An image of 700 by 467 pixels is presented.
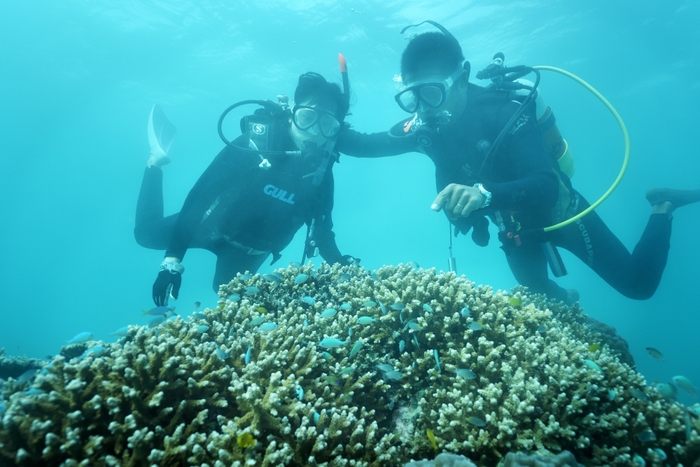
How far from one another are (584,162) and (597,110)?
22375 millimetres

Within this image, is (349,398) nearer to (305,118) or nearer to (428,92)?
(428,92)

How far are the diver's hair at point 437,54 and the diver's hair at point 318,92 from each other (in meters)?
1.86

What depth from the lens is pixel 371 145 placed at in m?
7.56

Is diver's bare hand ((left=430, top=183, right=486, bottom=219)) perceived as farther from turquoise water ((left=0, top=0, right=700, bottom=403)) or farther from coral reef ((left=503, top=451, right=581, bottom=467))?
turquoise water ((left=0, top=0, right=700, bottom=403))

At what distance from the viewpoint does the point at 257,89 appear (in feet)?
115

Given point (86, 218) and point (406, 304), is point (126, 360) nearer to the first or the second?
point (406, 304)

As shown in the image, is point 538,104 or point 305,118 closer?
point 538,104

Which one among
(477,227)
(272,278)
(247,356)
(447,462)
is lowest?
(447,462)

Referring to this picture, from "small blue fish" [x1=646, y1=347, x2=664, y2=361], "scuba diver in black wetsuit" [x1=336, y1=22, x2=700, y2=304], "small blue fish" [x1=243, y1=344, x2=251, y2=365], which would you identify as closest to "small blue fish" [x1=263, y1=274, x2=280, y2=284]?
"small blue fish" [x1=243, y1=344, x2=251, y2=365]

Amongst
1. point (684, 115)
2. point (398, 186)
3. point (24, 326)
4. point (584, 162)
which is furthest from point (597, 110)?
point (24, 326)

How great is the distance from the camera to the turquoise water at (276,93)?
904 inches

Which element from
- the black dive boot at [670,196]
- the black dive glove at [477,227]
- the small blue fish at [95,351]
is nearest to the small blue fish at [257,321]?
the small blue fish at [95,351]

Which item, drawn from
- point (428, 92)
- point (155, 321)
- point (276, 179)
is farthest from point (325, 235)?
point (155, 321)

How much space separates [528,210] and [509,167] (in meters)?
0.87
